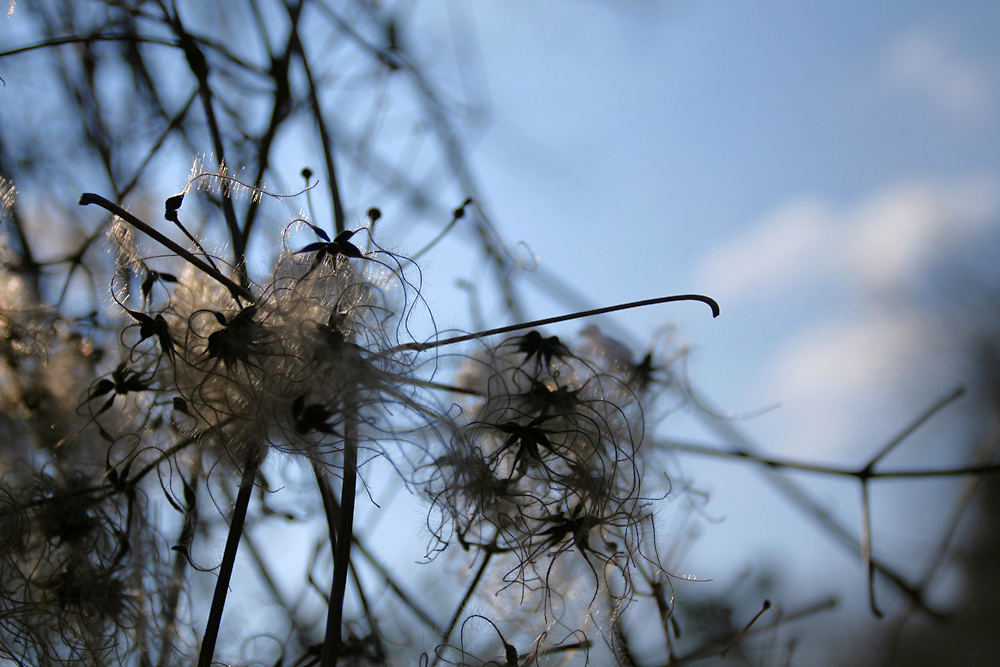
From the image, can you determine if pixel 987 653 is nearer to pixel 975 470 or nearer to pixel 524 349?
pixel 975 470

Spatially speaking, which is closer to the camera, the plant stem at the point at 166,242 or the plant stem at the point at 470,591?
the plant stem at the point at 166,242

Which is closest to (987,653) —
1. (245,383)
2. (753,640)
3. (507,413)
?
(753,640)

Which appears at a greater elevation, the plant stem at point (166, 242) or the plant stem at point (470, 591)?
the plant stem at point (166, 242)

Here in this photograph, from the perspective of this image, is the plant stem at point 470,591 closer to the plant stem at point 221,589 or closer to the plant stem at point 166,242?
the plant stem at point 221,589

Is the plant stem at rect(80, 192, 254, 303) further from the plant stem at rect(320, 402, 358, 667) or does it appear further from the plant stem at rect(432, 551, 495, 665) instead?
the plant stem at rect(432, 551, 495, 665)

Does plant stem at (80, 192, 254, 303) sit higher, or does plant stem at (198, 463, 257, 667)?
plant stem at (80, 192, 254, 303)

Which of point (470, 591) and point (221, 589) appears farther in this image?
point (470, 591)

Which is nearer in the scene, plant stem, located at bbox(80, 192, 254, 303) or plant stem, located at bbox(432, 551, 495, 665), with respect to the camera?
plant stem, located at bbox(80, 192, 254, 303)

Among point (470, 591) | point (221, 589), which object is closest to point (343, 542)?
point (221, 589)

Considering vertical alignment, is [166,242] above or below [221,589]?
above

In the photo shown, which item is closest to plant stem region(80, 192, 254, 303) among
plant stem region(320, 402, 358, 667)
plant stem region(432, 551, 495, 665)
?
plant stem region(320, 402, 358, 667)

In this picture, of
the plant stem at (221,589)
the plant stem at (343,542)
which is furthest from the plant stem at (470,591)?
the plant stem at (221,589)

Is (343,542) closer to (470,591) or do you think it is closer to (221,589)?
(221,589)
